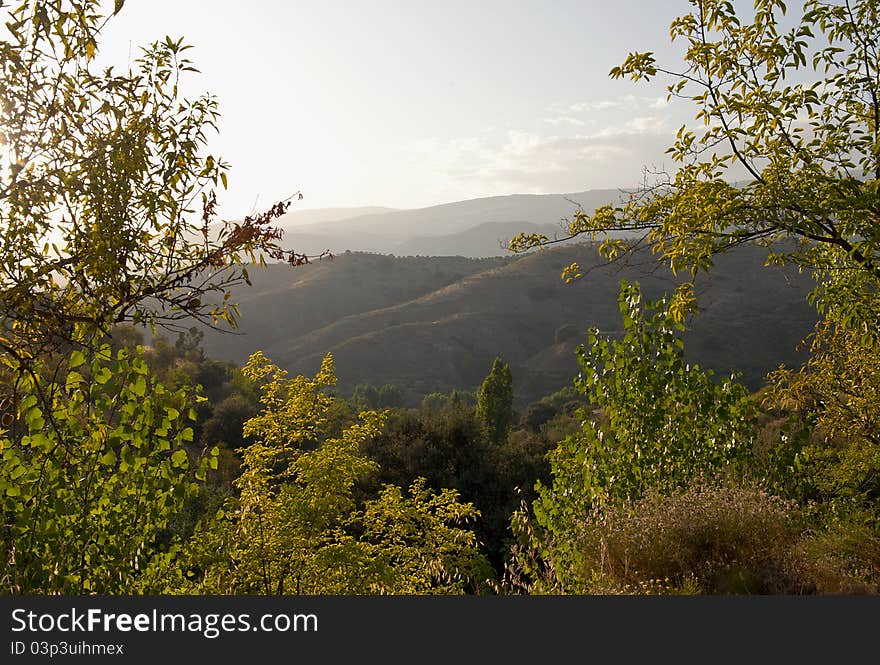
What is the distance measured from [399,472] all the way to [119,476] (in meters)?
14.6

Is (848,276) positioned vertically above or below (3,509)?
above

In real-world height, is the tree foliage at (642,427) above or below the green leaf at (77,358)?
below

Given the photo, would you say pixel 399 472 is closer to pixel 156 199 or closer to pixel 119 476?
pixel 119 476

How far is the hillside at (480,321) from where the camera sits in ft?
263

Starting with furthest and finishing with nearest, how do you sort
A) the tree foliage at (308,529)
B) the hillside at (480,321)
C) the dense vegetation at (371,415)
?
1. the hillside at (480,321)
2. the tree foliage at (308,529)
3. the dense vegetation at (371,415)

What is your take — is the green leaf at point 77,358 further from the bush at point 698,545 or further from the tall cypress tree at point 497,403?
the tall cypress tree at point 497,403

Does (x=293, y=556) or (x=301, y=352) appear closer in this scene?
(x=293, y=556)

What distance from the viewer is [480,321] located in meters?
95.8

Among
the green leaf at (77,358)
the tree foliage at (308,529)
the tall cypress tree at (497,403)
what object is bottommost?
the tall cypress tree at (497,403)

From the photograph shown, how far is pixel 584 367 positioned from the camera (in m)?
7.27

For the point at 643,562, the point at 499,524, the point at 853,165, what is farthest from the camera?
the point at 499,524

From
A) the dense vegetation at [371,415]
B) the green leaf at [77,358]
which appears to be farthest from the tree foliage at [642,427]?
the green leaf at [77,358]

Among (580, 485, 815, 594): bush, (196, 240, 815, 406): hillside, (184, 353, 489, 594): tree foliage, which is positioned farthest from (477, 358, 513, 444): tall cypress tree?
(196, 240, 815, 406): hillside

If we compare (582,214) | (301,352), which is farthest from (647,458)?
(301,352)
